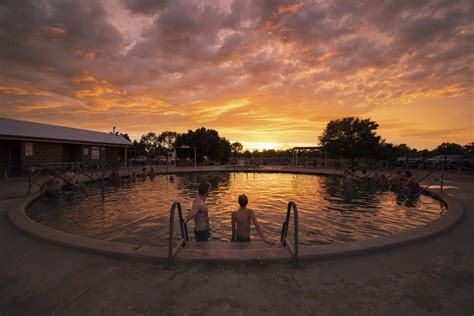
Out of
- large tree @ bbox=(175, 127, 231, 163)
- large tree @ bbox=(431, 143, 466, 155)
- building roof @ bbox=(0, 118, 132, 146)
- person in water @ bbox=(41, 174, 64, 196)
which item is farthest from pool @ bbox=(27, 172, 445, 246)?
large tree @ bbox=(431, 143, 466, 155)

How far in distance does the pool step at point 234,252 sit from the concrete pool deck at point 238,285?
0.36 ft

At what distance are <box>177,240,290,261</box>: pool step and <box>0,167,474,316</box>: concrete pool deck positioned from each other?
111 mm

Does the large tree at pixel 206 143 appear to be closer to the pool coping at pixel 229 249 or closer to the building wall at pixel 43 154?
the building wall at pixel 43 154

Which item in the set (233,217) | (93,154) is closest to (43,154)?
(93,154)

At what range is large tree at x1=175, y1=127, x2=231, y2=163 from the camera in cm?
4012

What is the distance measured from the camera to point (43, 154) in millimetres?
19766

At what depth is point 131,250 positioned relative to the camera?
380cm

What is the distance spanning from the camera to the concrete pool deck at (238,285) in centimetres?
255

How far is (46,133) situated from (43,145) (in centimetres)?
142

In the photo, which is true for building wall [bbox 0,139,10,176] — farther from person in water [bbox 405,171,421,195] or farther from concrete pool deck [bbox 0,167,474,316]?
person in water [bbox 405,171,421,195]

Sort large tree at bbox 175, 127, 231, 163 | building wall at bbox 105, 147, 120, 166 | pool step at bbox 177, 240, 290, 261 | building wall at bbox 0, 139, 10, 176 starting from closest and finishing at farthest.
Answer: pool step at bbox 177, 240, 290, 261
building wall at bbox 0, 139, 10, 176
building wall at bbox 105, 147, 120, 166
large tree at bbox 175, 127, 231, 163

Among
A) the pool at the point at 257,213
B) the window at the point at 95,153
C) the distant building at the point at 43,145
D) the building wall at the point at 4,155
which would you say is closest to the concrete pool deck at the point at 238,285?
the pool at the point at 257,213

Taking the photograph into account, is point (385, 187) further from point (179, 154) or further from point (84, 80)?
point (179, 154)

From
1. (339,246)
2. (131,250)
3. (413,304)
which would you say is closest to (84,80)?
(131,250)
